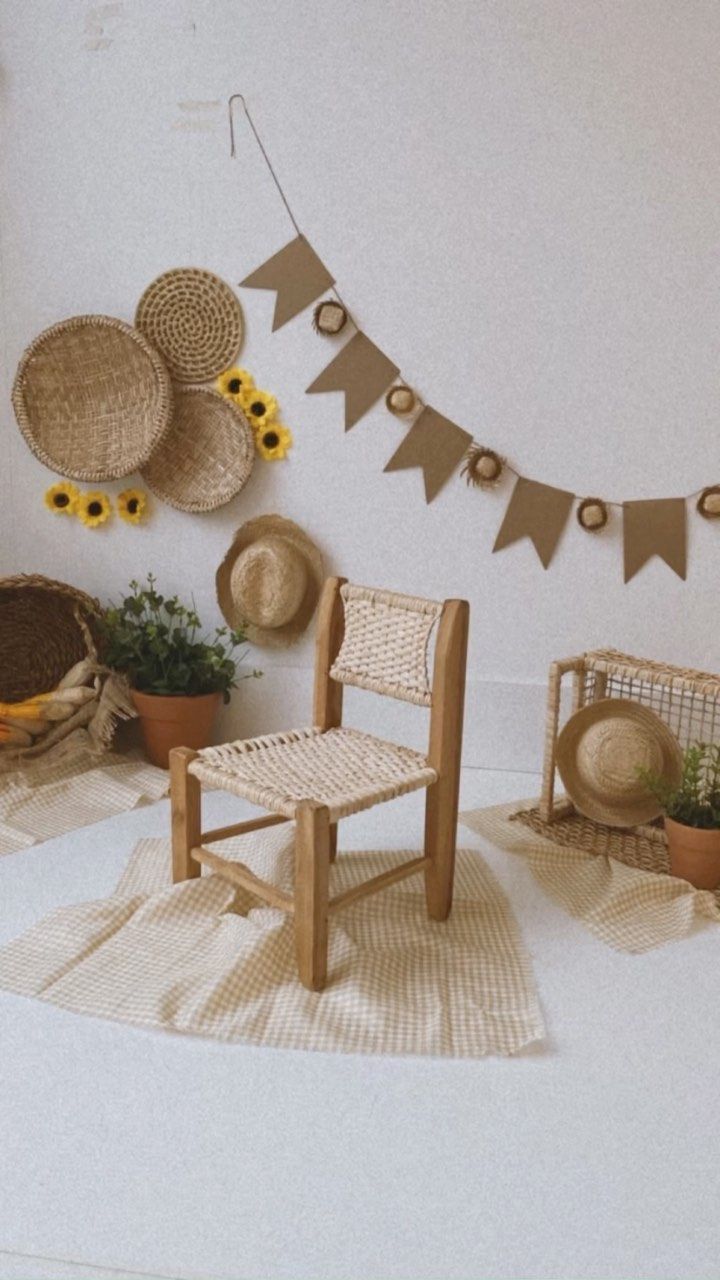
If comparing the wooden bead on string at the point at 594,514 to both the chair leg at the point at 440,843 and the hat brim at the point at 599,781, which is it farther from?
the chair leg at the point at 440,843

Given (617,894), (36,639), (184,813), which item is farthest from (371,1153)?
(36,639)

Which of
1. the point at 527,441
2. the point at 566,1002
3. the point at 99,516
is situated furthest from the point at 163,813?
the point at 527,441

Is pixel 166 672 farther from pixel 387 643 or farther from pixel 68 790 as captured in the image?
pixel 387 643

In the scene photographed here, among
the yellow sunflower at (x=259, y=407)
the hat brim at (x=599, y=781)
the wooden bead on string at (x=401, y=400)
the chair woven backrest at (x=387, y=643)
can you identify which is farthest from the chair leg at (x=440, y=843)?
the yellow sunflower at (x=259, y=407)

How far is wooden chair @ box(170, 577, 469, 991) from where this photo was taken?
1731mm

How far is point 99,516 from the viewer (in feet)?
10.2

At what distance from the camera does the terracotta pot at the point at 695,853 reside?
2.15 m

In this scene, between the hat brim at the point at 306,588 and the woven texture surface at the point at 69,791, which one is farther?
the hat brim at the point at 306,588

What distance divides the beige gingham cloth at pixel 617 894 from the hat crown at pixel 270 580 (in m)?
0.91

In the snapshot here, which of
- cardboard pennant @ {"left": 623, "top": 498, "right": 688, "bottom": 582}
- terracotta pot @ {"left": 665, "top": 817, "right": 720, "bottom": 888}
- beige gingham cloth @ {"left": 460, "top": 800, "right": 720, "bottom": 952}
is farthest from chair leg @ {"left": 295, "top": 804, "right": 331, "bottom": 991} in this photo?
→ cardboard pennant @ {"left": 623, "top": 498, "right": 688, "bottom": 582}

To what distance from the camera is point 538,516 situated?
9.17 ft

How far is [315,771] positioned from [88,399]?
1.62 metres

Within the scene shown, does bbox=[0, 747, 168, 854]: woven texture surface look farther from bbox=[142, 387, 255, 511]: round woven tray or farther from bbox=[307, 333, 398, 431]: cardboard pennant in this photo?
bbox=[307, 333, 398, 431]: cardboard pennant

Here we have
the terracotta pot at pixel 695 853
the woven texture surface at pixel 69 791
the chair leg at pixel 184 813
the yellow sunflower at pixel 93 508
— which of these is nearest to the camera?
the chair leg at pixel 184 813
